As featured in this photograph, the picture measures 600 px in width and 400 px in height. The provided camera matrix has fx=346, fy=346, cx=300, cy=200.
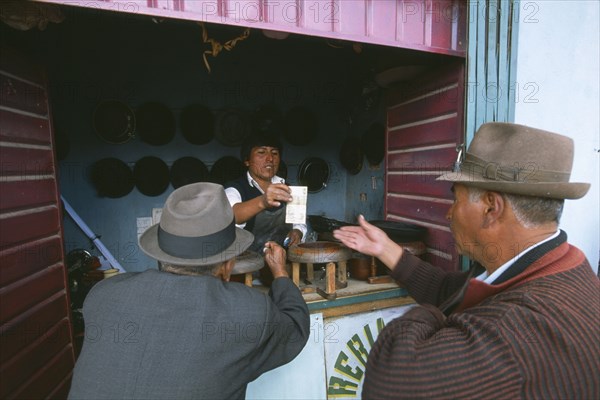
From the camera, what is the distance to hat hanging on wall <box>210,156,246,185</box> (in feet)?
15.9

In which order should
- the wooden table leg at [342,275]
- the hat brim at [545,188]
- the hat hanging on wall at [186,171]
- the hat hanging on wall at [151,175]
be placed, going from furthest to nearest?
the hat hanging on wall at [186,171] → the hat hanging on wall at [151,175] → the wooden table leg at [342,275] → the hat brim at [545,188]

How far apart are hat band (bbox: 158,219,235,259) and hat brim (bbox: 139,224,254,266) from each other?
0.05 ft

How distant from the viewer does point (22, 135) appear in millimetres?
2293

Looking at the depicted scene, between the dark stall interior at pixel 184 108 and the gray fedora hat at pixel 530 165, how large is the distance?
107 inches

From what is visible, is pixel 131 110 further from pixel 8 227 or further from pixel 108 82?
pixel 8 227

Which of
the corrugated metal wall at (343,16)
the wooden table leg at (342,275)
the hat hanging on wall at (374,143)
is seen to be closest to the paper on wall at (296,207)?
the wooden table leg at (342,275)

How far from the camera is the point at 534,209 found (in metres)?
1.34

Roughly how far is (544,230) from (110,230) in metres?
4.72

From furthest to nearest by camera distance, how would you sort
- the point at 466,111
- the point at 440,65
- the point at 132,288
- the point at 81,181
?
the point at 81,181 < the point at 440,65 < the point at 466,111 < the point at 132,288

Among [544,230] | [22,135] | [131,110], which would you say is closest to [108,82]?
[131,110]

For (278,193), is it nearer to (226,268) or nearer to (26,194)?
(226,268)

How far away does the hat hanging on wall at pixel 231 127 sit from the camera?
16.0ft

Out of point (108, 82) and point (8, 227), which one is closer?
point (8, 227)

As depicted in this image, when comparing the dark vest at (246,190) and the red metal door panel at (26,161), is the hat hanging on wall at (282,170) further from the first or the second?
the red metal door panel at (26,161)
